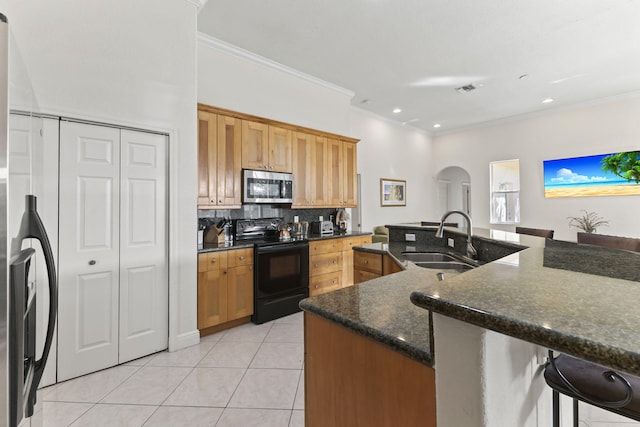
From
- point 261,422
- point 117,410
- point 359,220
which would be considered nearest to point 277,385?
point 261,422

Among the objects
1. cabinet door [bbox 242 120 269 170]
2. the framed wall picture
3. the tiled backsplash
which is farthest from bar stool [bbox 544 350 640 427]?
the framed wall picture

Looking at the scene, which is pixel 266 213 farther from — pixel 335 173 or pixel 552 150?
pixel 552 150

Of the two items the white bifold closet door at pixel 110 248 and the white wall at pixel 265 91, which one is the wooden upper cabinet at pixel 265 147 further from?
the white bifold closet door at pixel 110 248

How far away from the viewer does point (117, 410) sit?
186 centimetres

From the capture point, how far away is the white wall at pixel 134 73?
6.79 ft

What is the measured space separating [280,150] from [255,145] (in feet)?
1.23

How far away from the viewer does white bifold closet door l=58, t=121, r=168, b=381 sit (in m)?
2.16

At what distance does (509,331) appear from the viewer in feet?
1.54

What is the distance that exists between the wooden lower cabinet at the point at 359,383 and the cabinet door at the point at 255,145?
2.67 m

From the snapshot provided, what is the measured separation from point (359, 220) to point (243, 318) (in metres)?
3.11

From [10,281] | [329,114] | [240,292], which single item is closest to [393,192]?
[329,114]

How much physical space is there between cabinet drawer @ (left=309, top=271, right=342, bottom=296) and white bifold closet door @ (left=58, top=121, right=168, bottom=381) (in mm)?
1764

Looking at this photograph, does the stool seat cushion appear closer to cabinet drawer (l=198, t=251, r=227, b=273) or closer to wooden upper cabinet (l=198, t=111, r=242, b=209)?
cabinet drawer (l=198, t=251, r=227, b=273)

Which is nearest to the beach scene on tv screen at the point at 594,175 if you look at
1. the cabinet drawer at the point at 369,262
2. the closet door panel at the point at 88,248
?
the cabinet drawer at the point at 369,262
